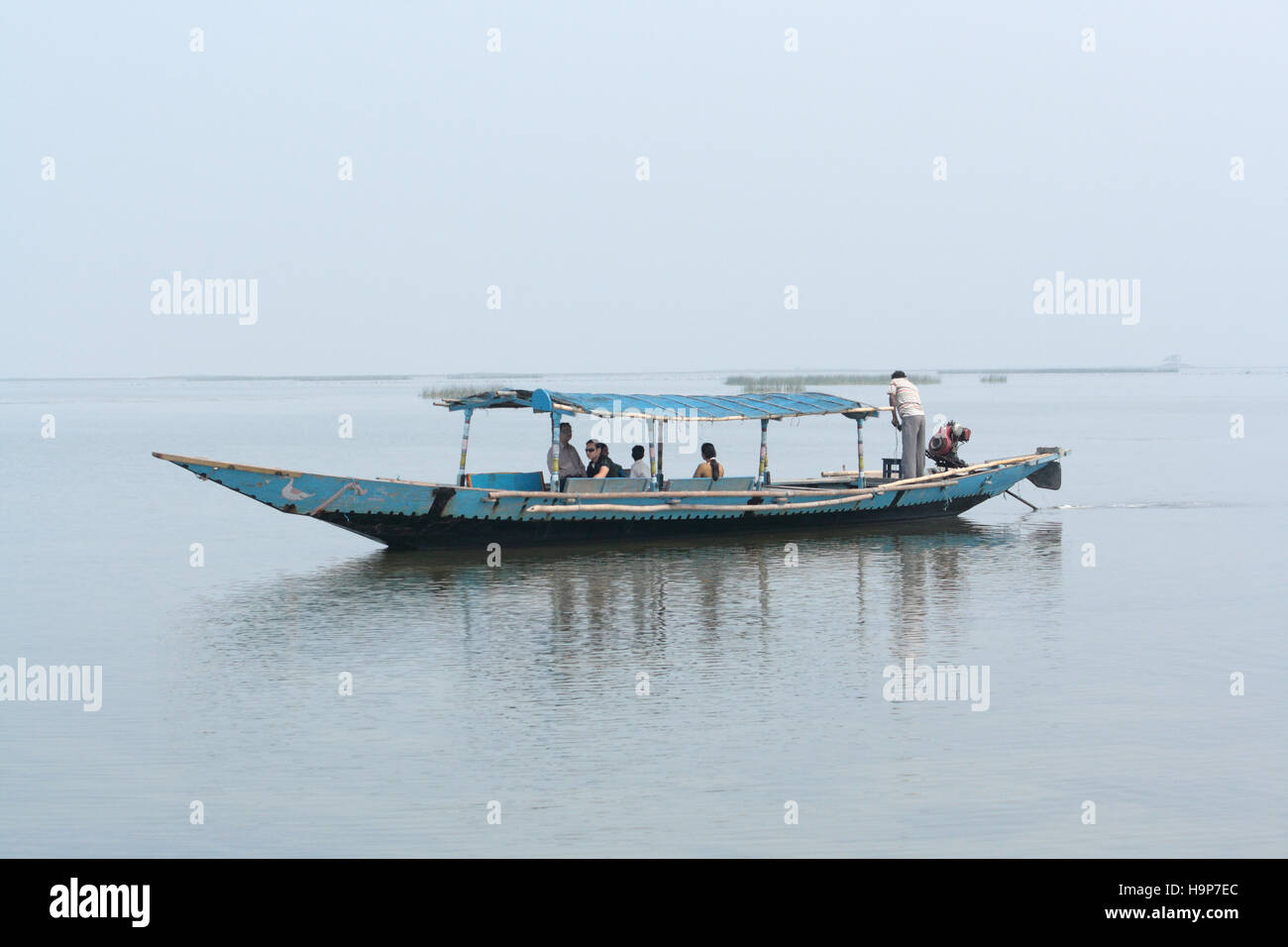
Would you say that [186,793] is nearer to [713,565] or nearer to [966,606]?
[966,606]

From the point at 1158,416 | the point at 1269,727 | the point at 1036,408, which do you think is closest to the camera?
the point at 1269,727

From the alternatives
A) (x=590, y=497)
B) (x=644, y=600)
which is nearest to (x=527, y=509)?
(x=590, y=497)

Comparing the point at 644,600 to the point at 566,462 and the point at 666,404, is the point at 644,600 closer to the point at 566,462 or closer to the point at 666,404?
the point at 566,462

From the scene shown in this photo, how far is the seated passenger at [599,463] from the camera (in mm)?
22141

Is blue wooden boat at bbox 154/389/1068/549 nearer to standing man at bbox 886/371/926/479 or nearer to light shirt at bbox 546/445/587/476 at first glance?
light shirt at bbox 546/445/587/476

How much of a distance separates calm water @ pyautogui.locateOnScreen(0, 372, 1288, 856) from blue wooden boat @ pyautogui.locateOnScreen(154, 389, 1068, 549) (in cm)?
54

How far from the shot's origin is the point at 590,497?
838 inches

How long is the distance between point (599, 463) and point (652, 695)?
31.9 ft

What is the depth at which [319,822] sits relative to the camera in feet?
31.0

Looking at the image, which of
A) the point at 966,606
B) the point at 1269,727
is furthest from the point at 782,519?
the point at 1269,727

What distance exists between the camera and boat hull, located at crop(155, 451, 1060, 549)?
19.5m

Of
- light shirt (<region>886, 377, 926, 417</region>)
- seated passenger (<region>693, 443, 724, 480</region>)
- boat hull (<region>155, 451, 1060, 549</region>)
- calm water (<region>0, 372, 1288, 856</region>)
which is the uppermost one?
light shirt (<region>886, 377, 926, 417</region>)

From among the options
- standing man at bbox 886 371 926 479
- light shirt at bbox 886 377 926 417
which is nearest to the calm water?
standing man at bbox 886 371 926 479

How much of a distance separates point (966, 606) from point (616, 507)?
5.82m
